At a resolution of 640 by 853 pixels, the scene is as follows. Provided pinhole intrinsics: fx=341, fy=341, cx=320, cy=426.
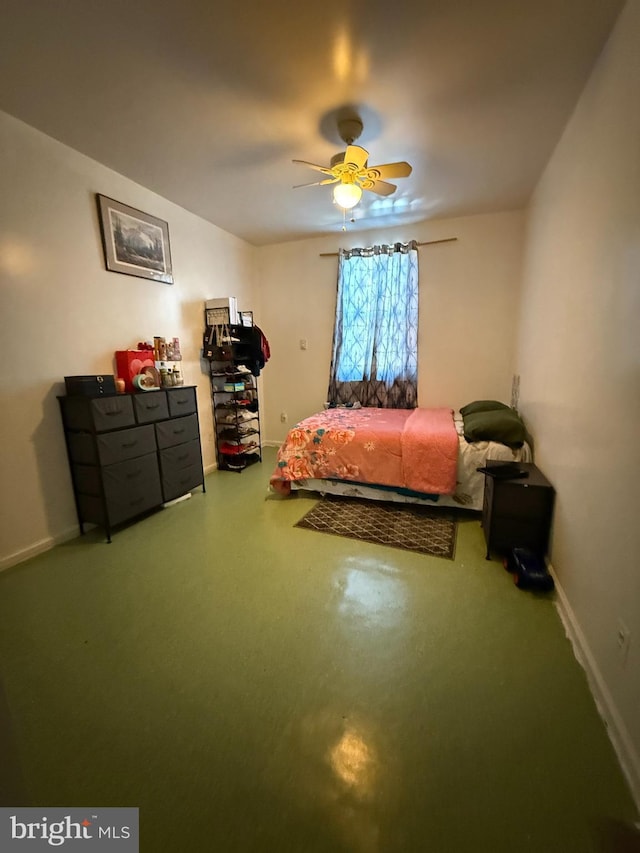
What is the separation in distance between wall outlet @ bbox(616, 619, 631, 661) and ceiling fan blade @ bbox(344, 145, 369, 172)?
2703 millimetres

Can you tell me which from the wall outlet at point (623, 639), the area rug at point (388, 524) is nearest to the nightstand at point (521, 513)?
the area rug at point (388, 524)

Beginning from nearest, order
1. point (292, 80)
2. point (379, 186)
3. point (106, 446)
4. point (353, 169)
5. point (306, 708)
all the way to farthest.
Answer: point (306, 708)
point (292, 80)
point (353, 169)
point (106, 446)
point (379, 186)

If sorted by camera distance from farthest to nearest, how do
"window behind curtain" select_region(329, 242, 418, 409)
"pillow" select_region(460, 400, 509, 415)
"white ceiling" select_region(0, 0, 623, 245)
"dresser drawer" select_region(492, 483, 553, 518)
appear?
"window behind curtain" select_region(329, 242, 418, 409) < "pillow" select_region(460, 400, 509, 415) < "dresser drawer" select_region(492, 483, 553, 518) < "white ceiling" select_region(0, 0, 623, 245)

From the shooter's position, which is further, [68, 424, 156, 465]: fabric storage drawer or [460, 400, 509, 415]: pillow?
[460, 400, 509, 415]: pillow

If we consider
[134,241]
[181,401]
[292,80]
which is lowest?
[181,401]

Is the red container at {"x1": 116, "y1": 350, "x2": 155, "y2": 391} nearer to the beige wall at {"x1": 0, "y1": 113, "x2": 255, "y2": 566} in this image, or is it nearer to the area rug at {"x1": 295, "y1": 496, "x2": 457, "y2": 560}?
the beige wall at {"x1": 0, "y1": 113, "x2": 255, "y2": 566}

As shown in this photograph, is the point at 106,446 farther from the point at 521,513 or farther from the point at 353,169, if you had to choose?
the point at 521,513

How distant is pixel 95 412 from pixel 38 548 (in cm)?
101

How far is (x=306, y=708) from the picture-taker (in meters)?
1.28

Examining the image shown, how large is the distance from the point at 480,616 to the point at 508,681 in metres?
0.37

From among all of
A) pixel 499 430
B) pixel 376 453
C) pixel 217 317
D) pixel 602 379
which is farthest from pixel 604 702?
pixel 217 317

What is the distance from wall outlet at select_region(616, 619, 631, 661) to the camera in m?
1.14

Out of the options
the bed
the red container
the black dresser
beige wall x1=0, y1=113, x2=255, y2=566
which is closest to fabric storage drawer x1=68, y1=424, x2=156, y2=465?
the black dresser

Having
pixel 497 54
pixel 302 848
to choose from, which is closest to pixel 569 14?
pixel 497 54
